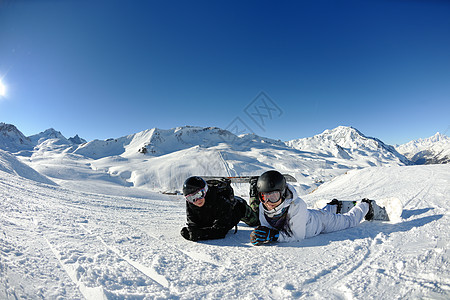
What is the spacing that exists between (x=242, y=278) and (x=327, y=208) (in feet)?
8.22

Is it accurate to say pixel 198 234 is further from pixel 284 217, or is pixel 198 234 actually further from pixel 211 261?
pixel 284 217

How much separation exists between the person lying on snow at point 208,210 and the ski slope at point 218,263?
16 centimetres

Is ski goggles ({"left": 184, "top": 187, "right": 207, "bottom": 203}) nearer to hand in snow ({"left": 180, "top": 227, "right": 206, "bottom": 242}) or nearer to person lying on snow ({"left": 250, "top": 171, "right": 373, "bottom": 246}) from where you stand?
hand in snow ({"left": 180, "top": 227, "right": 206, "bottom": 242})

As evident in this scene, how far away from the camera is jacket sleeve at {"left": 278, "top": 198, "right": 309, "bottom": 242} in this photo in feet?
8.44

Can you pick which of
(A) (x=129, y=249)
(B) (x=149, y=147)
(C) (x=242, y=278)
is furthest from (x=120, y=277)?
(B) (x=149, y=147)

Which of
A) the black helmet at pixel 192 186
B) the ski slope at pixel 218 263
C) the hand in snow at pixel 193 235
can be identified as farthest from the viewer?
the black helmet at pixel 192 186

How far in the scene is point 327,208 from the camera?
11.5 ft

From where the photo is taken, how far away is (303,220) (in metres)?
2.61

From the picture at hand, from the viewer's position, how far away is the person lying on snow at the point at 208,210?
2.78m

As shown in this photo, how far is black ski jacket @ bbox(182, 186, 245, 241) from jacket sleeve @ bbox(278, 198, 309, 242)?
2.65ft

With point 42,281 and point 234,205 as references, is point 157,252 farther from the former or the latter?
point 234,205

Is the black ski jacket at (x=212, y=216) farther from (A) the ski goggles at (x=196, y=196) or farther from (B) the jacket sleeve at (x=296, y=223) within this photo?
(B) the jacket sleeve at (x=296, y=223)

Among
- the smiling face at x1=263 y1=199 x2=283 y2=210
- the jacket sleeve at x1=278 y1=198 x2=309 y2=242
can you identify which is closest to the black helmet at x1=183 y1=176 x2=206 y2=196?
the smiling face at x1=263 y1=199 x2=283 y2=210

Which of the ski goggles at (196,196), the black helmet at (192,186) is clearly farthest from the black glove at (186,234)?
the black helmet at (192,186)
